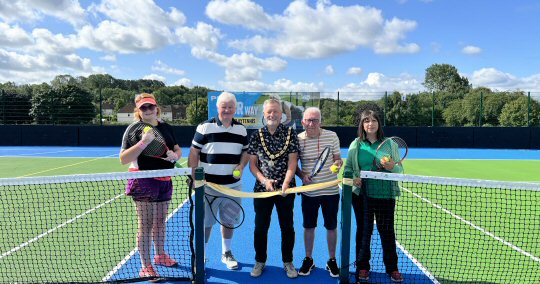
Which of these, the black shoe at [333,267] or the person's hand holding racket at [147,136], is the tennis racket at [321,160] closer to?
the black shoe at [333,267]

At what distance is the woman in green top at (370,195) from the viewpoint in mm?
3875

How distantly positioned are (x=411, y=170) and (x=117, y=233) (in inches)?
392

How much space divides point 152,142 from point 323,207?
193 cm

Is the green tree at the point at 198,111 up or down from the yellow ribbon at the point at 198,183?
up

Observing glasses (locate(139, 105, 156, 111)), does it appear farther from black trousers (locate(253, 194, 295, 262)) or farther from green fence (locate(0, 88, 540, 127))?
green fence (locate(0, 88, 540, 127))

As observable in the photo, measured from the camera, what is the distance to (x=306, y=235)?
13.4ft

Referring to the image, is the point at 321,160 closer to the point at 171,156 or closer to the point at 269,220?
the point at 269,220

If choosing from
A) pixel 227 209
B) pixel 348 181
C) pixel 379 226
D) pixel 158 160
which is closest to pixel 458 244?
pixel 379 226

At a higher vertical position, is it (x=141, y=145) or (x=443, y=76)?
(x=443, y=76)

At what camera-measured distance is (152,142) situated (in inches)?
149

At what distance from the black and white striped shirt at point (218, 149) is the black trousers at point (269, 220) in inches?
18.3

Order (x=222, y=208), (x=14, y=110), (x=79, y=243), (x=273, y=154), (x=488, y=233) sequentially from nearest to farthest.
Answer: (x=273, y=154) → (x=222, y=208) → (x=79, y=243) → (x=488, y=233) → (x=14, y=110)

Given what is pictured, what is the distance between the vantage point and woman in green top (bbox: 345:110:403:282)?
3875 millimetres

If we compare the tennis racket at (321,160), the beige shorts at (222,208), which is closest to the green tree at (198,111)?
the beige shorts at (222,208)
